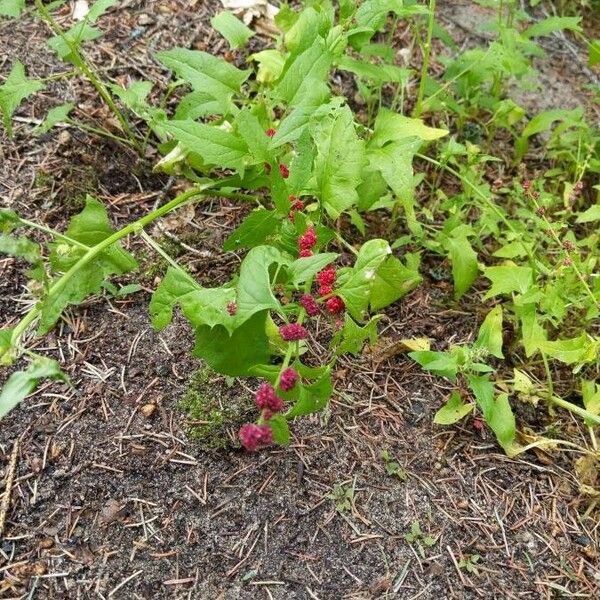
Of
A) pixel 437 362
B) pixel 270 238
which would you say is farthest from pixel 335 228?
pixel 437 362

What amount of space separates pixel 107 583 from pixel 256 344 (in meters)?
0.76

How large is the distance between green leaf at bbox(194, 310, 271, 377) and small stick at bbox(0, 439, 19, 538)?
0.63 metres

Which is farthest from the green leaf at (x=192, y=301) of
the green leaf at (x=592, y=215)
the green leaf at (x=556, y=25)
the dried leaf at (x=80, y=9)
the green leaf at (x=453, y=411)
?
the green leaf at (x=556, y=25)

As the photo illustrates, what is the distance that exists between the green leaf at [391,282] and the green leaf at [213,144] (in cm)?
60

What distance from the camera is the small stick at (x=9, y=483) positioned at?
1.84m

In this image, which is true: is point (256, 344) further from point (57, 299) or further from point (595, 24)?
point (595, 24)

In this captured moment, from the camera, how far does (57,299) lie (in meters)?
1.95

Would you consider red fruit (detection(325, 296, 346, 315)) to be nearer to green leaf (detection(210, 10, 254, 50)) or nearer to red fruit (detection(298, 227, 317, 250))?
red fruit (detection(298, 227, 317, 250))

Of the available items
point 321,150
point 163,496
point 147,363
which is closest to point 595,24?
point 321,150

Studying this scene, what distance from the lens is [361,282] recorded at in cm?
183

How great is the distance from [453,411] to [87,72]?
1735mm

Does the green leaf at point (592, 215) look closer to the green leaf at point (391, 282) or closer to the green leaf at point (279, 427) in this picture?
the green leaf at point (391, 282)

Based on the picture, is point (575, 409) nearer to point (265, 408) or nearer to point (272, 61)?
point (265, 408)

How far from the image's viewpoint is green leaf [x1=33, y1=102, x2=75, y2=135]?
2377 mm
